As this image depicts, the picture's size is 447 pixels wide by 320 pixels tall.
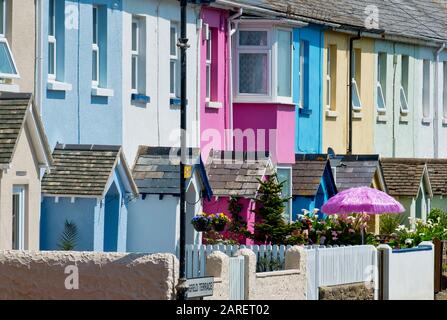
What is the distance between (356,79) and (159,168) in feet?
44.5

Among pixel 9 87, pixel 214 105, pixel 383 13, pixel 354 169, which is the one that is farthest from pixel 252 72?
pixel 383 13

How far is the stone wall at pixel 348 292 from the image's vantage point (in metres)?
27.6

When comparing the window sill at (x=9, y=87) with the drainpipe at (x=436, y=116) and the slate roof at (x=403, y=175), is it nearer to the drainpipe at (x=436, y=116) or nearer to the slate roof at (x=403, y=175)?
the slate roof at (x=403, y=175)

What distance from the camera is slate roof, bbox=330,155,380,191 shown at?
130 ft

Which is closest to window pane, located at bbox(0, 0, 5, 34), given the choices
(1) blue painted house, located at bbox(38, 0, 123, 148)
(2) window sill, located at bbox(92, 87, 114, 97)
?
(1) blue painted house, located at bbox(38, 0, 123, 148)

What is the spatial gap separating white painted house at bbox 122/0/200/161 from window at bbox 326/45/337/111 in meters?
8.01

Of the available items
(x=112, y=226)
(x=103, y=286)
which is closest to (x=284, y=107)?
(x=112, y=226)

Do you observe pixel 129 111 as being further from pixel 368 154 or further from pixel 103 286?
pixel 368 154

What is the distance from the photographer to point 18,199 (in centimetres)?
2658

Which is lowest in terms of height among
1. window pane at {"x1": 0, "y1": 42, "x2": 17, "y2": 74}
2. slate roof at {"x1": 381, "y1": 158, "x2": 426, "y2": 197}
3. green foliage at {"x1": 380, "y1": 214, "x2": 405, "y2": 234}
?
green foliage at {"x1": 380, "y1": 214, "x2": 405, "y2": 234}

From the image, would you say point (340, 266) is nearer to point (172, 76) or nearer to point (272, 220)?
point (272, 220)

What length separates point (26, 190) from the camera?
26672 mm

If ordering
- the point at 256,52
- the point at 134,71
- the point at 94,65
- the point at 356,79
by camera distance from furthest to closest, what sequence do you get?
the point at 356,79
the point at 256,52
the point at 134,71
the point at 94,65

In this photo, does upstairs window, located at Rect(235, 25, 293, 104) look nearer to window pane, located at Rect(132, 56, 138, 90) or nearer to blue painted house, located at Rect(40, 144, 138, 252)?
window pane, located at Rect(132, 56, 138, 90)
